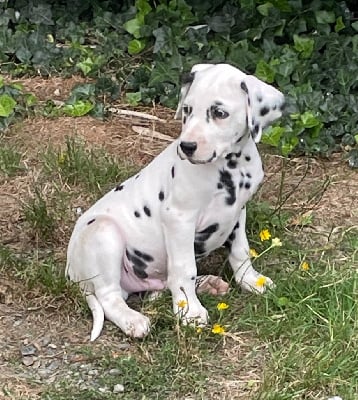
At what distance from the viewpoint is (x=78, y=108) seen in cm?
723

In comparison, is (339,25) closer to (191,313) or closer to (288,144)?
(288,144)

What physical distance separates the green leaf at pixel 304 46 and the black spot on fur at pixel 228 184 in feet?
9.81

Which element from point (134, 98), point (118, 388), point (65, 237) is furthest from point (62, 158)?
point (118, 388)

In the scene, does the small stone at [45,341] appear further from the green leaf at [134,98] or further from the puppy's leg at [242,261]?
the green leaf at [134,98]

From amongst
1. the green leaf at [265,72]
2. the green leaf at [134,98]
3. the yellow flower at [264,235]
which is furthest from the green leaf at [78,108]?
the yellow flower at [264,235]

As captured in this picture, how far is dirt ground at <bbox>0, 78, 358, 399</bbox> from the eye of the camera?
4797 mm

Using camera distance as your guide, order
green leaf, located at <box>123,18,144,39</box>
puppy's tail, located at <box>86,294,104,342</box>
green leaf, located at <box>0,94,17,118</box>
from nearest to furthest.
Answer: puppy's tail, located at <box>86,294,104,342</box> → green leaf, located at <box>0,94,17,118</box> → green leaf, located at <box>123,18,144,39</box>

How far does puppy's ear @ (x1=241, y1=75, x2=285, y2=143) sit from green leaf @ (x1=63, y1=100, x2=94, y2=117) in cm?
279

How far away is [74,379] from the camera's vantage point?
4.60 m

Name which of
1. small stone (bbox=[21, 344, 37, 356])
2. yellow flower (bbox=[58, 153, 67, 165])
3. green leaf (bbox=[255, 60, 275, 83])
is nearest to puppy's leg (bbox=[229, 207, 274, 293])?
small stone (bbox=[21, 344, 37, 356])

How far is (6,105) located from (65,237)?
1739 millimetres

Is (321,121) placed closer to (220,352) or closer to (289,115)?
(289,115)

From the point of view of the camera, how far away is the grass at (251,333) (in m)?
4.49

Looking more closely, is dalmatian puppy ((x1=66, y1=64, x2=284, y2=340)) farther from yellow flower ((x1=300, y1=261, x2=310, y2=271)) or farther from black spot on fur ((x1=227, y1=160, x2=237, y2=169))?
yellow flower ((x1=300, y1=261, x2=310, y2=271))
